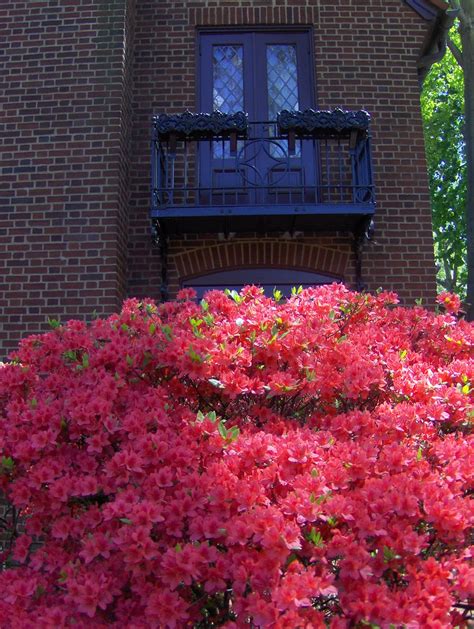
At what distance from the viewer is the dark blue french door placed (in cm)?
701

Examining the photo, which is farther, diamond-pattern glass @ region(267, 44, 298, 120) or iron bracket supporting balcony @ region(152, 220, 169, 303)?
diamond-pattern glass @ region(267, 44, 298, 120)

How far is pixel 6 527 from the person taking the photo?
117 inches

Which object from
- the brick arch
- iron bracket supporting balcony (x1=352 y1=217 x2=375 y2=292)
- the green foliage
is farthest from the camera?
the green foliage

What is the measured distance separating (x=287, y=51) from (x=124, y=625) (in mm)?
6712

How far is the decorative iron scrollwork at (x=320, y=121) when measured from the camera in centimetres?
629

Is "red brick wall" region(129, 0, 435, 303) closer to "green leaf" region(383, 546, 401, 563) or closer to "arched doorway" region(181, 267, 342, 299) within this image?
"arched doorway" region(181, 267, 342, 299)

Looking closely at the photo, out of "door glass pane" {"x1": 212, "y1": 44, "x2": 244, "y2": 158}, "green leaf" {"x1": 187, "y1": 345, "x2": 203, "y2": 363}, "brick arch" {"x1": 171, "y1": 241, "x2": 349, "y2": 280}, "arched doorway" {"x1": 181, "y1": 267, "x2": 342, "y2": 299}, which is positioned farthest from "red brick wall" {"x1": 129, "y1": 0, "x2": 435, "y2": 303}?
"green leaf" {"x1": 187, "y1": 345, "x2": 203, "y2": 363}

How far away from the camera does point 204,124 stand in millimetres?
6324

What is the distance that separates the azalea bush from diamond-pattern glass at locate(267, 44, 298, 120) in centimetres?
463

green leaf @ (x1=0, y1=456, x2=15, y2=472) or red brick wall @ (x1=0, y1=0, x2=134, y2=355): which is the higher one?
red brick wall @ (x1=0, y1=0, x2=134, y2=355)

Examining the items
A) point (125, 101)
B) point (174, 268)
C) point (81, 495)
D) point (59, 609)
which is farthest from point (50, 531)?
point (125, 101)

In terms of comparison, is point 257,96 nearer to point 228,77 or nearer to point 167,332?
point 228,77

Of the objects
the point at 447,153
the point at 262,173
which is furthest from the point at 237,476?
the point at 447,153

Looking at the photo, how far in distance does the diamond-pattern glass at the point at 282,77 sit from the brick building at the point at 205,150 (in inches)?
0.6
